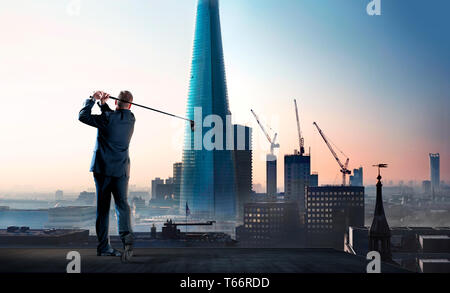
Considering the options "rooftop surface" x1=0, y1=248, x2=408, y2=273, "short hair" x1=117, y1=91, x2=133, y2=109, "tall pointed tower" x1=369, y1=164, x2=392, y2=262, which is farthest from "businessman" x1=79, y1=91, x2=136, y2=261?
"tall pointed tower" x1=369, y1=164, x2=392, y2=262

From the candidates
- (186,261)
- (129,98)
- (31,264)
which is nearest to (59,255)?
(31,264)

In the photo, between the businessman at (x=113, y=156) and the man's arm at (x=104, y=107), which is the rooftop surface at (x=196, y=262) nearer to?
the businessman at (x=113, y=156)

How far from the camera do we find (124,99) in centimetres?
1359

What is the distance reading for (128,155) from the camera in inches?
536

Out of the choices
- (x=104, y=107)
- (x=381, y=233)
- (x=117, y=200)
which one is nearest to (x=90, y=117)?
(x=104, y=107)

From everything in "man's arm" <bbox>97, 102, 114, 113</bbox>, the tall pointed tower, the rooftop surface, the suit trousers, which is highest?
"man's arm" <bbox>97, 102, 114, 113</bbox>

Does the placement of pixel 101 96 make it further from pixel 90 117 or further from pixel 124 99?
pixel 90 117

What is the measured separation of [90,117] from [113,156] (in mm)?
1201

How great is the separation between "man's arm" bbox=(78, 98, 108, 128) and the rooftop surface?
3.60 metres

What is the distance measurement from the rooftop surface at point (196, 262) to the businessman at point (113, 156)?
1.17 meters

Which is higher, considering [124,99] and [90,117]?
[124,99]

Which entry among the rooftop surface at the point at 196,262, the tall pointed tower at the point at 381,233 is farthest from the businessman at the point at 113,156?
the tall pointed tower at the point at 381,233

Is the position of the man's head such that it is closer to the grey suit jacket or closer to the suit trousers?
the grey suit jacket

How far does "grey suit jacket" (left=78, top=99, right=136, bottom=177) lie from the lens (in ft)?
43.0
